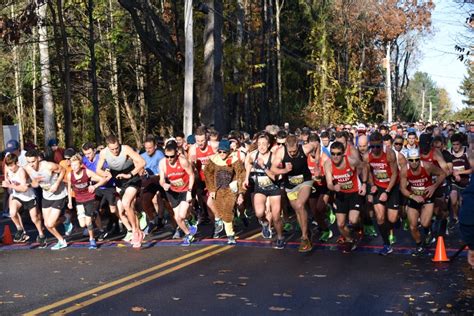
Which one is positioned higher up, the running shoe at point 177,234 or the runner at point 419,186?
the runner at point 419,186

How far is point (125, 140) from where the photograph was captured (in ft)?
140

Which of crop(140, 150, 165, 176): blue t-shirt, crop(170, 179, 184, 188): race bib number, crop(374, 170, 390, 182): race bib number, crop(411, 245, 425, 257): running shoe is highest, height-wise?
crop(140, 150, 165, 176): blue t-shirt

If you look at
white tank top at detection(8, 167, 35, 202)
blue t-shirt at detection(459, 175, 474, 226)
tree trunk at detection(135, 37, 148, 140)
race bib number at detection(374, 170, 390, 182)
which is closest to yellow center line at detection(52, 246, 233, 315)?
race bib number at detection(374, 170, 390, 182)

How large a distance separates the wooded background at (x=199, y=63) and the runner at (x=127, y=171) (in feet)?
24.3

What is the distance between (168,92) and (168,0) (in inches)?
183

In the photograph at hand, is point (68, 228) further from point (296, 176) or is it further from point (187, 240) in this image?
point (296, 176)

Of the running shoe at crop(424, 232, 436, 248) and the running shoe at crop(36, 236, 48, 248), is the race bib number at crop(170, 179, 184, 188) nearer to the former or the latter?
the running shoe at crop(36, 236, 48, 248)

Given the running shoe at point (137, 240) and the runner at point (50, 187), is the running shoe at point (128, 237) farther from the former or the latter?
the runner at point (50, 187)

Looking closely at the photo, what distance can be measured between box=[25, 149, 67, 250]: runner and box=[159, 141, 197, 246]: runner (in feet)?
5.61

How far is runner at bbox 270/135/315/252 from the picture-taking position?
12.2m

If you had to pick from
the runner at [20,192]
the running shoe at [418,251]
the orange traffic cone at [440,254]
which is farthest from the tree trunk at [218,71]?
the orange traffic cone at [440,254]

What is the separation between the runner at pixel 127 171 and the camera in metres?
13.1

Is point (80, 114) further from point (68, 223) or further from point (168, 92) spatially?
point (68, 223)

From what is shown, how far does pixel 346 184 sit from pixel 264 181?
58.2 inches
